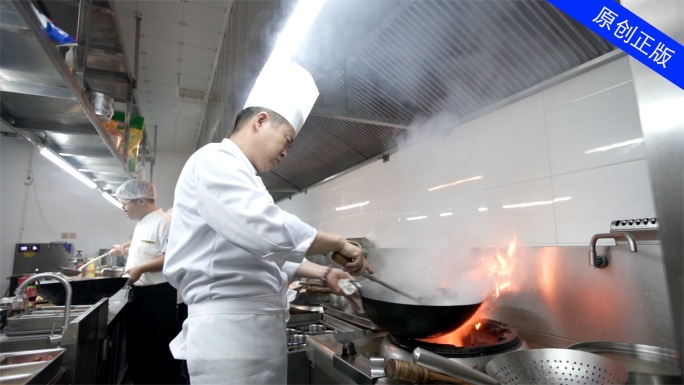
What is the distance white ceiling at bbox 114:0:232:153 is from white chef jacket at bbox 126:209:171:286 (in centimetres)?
135

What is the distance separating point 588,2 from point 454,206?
161 cm

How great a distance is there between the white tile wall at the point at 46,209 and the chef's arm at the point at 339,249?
6462 mm

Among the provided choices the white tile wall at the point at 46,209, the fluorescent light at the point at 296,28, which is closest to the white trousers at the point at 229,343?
the fluorescent light at the point at 296,28

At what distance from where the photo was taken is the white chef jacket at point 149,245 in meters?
2.73

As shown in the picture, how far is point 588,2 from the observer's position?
0.45m

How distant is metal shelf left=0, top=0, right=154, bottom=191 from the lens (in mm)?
1001

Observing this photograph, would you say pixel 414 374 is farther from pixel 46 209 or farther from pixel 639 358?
pixel 46 209

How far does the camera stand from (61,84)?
1341 millimetres

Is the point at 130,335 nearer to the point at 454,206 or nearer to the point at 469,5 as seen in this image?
the point at 454,206

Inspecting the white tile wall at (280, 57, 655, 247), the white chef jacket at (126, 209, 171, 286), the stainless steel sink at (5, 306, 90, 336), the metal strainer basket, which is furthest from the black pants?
the metal strainer basket

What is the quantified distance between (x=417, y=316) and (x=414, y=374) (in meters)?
0.31

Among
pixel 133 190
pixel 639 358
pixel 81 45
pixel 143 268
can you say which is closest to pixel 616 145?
pixel 639 358

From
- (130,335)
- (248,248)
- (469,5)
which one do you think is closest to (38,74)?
(248,248)

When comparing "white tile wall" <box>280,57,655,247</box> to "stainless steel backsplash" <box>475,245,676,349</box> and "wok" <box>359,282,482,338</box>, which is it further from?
"wok" <box>359,282,482,338</box>
